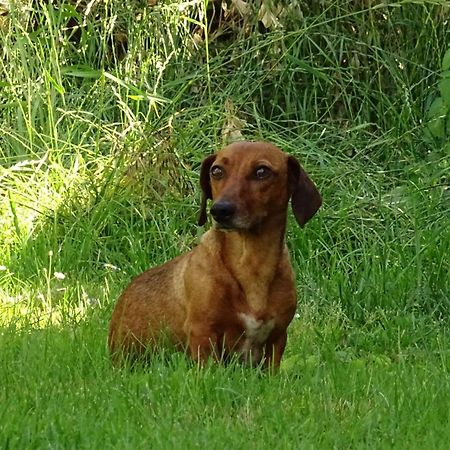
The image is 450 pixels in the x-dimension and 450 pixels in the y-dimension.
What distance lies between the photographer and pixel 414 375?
4152 mm

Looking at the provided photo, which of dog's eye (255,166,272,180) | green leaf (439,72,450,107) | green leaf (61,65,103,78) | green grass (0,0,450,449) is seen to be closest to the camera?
green grass (0,0,450,449)

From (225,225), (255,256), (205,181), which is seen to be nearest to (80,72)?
(205,181)

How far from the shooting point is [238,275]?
14.8 feet

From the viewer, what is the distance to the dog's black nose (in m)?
4.30

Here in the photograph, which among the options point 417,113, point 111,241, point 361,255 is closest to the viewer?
point 361,255

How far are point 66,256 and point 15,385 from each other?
2590 millimetres

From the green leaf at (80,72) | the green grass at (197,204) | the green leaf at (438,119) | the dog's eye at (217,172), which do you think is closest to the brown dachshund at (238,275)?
the dog's eye at (217,172)

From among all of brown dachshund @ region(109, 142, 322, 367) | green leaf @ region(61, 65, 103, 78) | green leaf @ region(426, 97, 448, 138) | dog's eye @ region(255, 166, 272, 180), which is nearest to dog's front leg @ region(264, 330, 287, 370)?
brown dachshund @ region(109, 142, 322, 367)

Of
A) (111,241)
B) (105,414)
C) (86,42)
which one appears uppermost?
(105,414)

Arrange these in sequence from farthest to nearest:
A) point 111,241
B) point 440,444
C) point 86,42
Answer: point 86,42 → point 111,241 → point 440,444

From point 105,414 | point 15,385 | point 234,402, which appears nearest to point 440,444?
point 234,402

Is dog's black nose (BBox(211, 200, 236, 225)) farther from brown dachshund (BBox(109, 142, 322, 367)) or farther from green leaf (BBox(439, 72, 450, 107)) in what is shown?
green leaf (BBox(439, 72, 450, 107))

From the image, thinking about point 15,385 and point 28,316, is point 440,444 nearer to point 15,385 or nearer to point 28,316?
point 15,385

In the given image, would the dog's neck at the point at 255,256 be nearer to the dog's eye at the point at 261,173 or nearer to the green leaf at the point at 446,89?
the dog's eye at the point at 261,173
